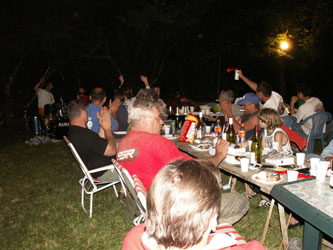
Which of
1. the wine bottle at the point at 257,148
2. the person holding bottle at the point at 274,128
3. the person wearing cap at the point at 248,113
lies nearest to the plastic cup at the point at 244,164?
the wine bottle at the point at 257,148

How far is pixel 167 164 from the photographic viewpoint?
111 cm

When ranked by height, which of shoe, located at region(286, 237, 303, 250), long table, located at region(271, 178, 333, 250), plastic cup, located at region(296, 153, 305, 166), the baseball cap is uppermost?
the baseball cap

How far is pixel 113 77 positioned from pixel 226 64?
285 inches

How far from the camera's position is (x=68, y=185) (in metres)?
4.67

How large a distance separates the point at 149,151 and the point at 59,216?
2.14 metres

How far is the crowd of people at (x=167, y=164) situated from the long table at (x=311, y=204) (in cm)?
48

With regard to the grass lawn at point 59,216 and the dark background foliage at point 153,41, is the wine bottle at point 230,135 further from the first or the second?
the dark background foliage at point 153,41

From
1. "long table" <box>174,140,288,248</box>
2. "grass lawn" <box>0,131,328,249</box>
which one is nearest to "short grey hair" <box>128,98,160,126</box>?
"long table" <box>174,140,288,248</box>

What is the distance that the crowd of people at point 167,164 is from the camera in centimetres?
98

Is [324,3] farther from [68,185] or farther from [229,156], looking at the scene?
[68,185]

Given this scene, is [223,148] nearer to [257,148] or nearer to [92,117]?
[257,148]

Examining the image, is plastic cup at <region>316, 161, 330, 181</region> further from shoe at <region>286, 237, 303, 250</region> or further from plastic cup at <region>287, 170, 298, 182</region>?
shoe at <region>286, 237, 303, 250</region>

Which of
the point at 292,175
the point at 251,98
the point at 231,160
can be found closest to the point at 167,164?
the point at 292,175

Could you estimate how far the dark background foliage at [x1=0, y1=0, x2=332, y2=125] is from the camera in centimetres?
1052
